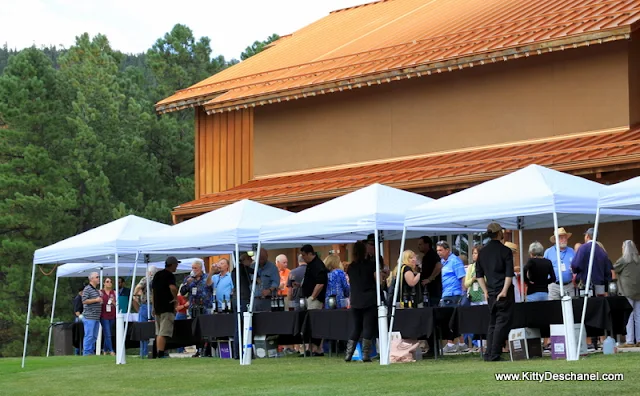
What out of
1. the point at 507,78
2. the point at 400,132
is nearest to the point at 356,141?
the point at 400,132

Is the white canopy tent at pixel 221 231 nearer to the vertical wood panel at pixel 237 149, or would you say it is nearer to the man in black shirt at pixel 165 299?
the man in black shirt at pixel 165 299

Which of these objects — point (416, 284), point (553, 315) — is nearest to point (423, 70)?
point (416, 284)

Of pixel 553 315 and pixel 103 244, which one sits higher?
pixel 103 244

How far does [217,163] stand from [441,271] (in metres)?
14.4

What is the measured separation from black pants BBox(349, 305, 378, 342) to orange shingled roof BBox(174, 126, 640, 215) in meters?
5.75

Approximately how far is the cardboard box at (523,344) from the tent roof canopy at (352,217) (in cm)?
265

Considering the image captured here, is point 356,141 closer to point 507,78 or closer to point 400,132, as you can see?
point 400,132

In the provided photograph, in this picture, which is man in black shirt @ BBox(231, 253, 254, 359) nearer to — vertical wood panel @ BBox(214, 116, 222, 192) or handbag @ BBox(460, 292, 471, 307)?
handbag @ BBox(460, 292, 471, 307)

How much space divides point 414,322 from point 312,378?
2921mm

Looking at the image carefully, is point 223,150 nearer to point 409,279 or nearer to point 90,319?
point 90,319

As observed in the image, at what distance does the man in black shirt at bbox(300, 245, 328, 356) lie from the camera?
66.8 feet

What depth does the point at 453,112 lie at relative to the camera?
26.5 m

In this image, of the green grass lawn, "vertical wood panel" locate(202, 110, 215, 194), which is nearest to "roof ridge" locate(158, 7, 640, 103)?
"vertical wood panel" locate(202, 110, 215, 194)

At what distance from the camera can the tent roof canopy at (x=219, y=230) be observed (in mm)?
20484
